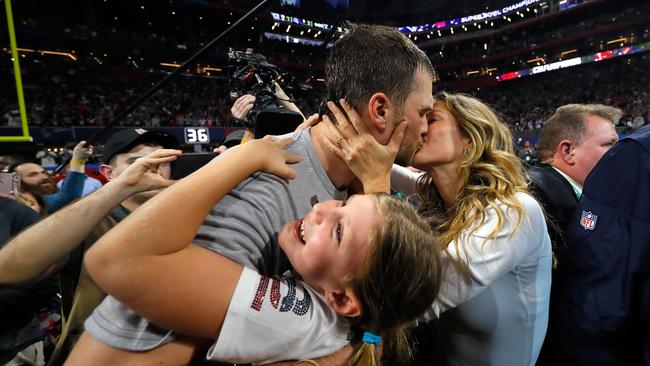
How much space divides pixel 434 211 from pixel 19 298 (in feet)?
6.33

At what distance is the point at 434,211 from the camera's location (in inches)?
68.9

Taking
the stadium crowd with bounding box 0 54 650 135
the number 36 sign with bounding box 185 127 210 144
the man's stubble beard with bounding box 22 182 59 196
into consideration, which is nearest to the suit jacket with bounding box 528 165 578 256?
the man's stubble beard with bounding box 22 182 59 196

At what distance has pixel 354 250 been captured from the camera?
95 centimetres

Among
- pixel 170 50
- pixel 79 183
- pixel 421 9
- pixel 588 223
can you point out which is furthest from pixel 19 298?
pixel 421 9

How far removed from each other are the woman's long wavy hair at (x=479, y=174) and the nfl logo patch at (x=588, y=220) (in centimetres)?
23

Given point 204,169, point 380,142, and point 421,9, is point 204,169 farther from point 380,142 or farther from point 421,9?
point 421,9

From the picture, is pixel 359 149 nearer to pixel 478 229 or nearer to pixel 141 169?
pixel 478 229

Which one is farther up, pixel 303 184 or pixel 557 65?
pixel 557 65

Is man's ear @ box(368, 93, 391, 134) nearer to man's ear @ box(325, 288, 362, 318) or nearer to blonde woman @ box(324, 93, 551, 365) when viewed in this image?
blonde woman @ box(324, 93, 551, 365)

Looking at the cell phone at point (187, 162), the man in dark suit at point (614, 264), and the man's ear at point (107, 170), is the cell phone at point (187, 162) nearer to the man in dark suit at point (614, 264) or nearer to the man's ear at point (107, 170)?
the man's ear at point (107, 170)

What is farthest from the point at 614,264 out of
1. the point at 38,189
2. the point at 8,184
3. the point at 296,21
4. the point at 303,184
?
the point at 296,21

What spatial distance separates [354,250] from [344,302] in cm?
16

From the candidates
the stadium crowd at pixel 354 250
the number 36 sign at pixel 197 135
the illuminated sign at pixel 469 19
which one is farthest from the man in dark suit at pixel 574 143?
the illuminated sign at pixel 469 19

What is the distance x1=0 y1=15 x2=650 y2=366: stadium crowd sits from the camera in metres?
0.85
